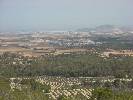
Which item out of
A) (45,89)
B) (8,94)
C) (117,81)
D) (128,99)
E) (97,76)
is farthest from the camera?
(97,76)

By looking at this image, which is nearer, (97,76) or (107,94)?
(107,94)

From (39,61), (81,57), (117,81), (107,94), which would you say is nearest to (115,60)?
(81,57)

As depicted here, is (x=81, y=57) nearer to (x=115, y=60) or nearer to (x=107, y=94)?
(x=115, y=60)

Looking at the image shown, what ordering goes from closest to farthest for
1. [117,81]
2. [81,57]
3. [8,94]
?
[8,94] → [117,81] → [81,57]

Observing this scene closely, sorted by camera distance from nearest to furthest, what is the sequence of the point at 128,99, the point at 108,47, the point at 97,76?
the point at 128,99 → the point at 97,76 → the point at 108,47

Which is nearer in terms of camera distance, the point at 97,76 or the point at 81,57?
the point at 97,76

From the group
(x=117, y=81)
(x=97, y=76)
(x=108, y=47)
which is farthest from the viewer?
(x=108, y=47)

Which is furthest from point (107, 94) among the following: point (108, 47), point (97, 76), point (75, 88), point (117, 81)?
point (108, 47)

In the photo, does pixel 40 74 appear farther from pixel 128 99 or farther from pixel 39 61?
pixel 128 99

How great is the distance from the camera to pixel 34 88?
84.8 m

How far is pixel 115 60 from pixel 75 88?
43650 mm

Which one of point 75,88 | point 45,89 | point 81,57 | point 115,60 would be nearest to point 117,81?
point 75,88

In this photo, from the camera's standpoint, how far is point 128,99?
68.9 meters

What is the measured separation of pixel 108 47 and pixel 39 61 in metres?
50.3
